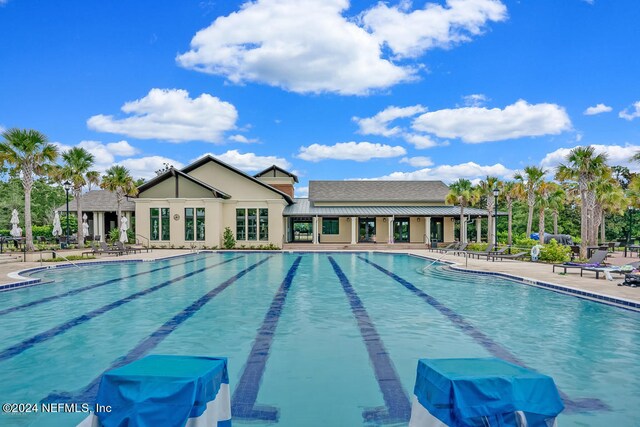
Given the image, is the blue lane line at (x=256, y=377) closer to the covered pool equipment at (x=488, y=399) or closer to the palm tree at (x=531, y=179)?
the covered pool equipment at (x=488, y=399)

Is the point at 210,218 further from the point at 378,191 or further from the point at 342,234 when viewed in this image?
the point at 378,191

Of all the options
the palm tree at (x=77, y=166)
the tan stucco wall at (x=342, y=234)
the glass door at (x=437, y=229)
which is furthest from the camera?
the tan stucco wall at (x=342, y=234)

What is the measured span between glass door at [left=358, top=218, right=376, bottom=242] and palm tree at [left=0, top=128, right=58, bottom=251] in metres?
24.2

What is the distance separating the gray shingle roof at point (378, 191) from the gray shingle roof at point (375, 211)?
3.01 feet

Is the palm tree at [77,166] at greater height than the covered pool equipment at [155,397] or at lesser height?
greater

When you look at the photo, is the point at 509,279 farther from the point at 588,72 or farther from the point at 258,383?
the point at 588,72

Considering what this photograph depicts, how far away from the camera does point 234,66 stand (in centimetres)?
2614

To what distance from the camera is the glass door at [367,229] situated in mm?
37844

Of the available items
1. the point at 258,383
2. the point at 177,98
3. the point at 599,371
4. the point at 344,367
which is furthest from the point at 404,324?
the point at 177,98

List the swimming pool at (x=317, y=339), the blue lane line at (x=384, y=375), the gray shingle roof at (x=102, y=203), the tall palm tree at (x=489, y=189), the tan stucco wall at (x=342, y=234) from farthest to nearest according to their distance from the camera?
the tan stucco wall at (x=342, y=234), the gray shingle roof at (x=102, y=203), the tall palm tree at (x=489, y=189), the swimming pool at (x=317, y=339), the blue lane line at (x=384, y=375)

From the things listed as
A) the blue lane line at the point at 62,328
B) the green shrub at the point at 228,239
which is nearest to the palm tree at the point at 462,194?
the green shrub at the point at 228,239

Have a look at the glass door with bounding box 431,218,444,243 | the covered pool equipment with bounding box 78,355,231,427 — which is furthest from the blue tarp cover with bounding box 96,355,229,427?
the glass door with bounding box 431,218,444,243

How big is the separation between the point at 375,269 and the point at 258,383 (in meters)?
14.0

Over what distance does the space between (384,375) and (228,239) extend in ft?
88.2
